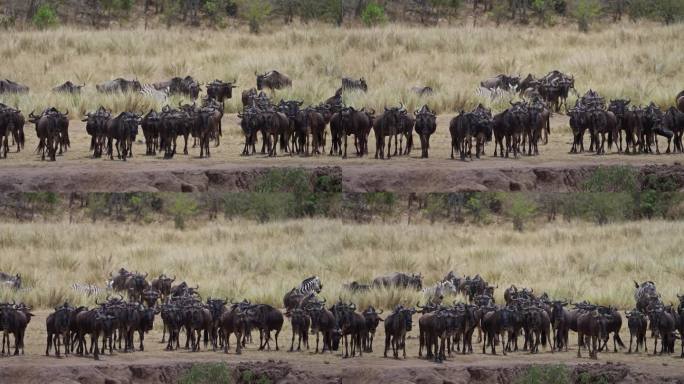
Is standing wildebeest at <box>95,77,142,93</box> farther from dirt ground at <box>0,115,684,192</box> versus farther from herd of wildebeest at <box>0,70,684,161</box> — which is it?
dirt ground at <box>0,115,684,192</box>

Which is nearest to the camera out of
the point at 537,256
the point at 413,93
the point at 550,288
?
the point at 550,288

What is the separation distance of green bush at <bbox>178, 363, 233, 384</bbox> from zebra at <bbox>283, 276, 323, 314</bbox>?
3215 mm

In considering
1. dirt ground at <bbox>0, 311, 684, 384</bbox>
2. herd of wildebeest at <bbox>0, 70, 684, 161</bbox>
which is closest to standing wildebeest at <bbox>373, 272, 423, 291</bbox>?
herd of wildebeest at <bbox>0, 70, 684, 161</bbox>

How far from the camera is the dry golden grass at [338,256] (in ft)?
120

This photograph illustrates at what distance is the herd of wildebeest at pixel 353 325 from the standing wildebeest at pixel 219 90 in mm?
16708

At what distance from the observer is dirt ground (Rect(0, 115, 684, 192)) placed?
41.1 meters

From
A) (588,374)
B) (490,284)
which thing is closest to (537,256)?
(490,284)

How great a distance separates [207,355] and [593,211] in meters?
18.2

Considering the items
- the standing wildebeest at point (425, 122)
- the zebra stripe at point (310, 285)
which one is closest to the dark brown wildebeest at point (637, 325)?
the zebra stripe at point (310, 285)

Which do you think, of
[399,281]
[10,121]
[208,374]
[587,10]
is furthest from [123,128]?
[587,10]

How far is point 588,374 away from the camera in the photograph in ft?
96.7

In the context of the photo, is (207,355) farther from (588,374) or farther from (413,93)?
(413,93)

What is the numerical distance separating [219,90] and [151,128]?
7.21m

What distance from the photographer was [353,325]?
30328mm
